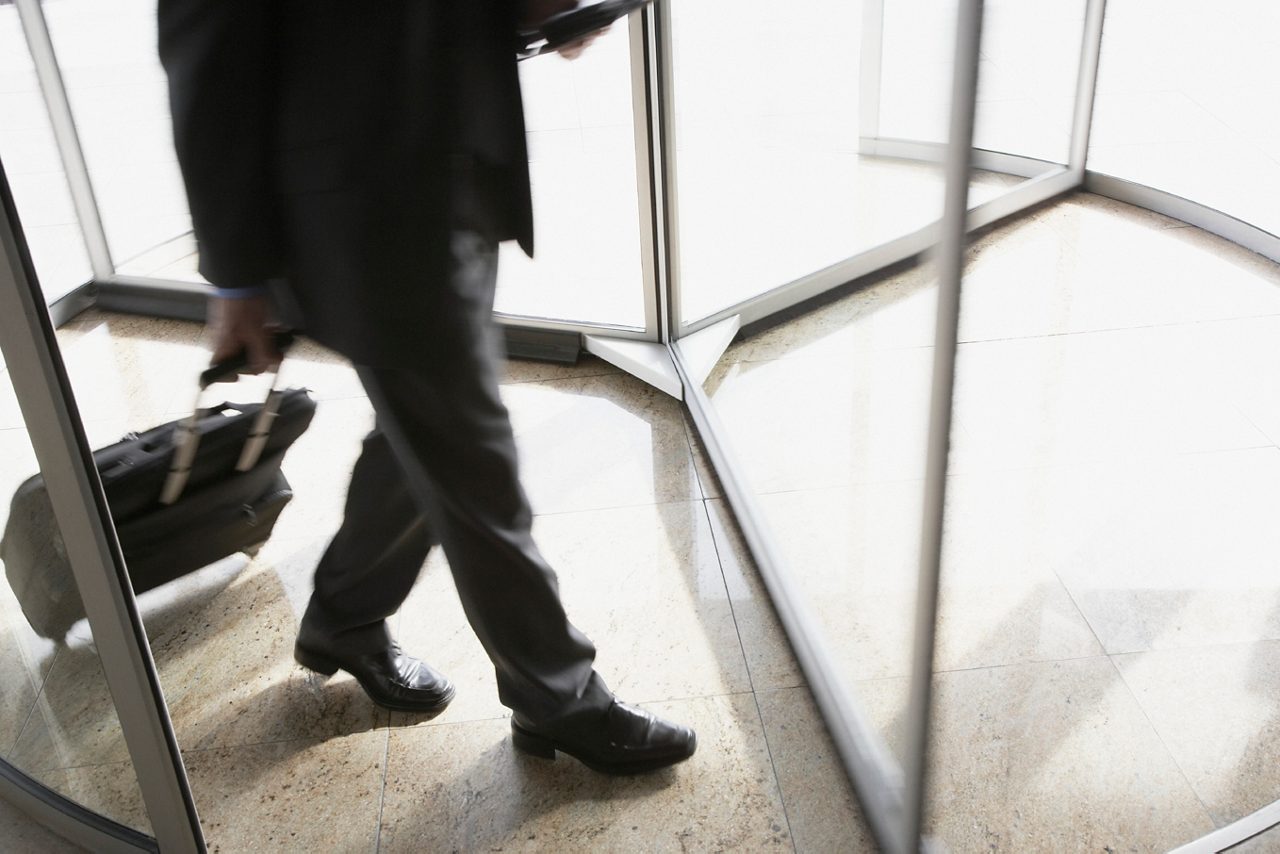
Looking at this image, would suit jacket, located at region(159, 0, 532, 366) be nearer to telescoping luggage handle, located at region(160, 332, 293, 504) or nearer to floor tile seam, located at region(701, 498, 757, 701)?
telescoping luggage handle, located at region(160, 332, 293, 504)

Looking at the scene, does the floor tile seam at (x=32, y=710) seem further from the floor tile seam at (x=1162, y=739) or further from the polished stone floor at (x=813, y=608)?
the floor tile seam at (x=1162, y=739)

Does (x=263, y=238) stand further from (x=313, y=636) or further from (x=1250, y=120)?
(x=1250, y=120)

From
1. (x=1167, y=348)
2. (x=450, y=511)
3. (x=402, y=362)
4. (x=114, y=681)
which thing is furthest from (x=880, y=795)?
(x=1167, y=348)

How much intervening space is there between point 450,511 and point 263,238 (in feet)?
1.23

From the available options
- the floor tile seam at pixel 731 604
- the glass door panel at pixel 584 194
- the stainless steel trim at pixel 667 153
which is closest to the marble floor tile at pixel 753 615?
the floor tile seam at pixel 731 604

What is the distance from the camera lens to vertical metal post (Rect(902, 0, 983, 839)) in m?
0.90

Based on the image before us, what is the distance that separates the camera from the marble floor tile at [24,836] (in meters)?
1.32

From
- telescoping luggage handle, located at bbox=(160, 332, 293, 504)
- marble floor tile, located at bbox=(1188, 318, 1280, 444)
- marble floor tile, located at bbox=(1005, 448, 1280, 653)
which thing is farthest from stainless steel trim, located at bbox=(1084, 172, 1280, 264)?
telescoping luggage handle, located at bbox=(160, 332, 293, 504)

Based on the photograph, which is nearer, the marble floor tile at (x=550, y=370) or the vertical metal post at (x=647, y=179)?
the vertical metal post at (x=647, y=179)

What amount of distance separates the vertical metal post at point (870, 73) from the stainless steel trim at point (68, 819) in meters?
1.24

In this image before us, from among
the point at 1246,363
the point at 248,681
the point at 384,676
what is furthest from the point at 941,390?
the point at 1246,363

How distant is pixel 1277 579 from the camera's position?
1799 mm

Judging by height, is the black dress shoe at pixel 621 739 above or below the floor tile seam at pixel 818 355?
below

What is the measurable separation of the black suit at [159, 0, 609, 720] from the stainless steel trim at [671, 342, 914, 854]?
1.56 feet
